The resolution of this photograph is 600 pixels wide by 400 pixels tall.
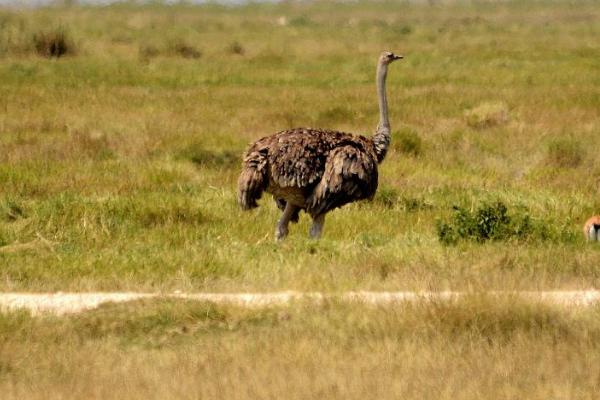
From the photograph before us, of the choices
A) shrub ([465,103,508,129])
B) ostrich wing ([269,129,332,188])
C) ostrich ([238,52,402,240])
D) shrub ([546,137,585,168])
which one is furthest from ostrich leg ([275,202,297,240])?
shrub ([465,103,508,129])

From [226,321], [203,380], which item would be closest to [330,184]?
[226,321]

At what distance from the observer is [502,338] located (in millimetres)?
7578

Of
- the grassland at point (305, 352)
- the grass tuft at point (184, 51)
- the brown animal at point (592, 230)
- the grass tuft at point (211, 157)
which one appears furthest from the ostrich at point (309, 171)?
the grass tuft at point (184, 51)

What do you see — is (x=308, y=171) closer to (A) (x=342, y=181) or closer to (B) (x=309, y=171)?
(B) (x=309, y=171)

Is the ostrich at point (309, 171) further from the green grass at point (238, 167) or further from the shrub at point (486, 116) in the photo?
the shrub at point (486, 116)

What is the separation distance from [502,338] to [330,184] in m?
3.17

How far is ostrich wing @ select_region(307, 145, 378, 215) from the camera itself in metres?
10.5

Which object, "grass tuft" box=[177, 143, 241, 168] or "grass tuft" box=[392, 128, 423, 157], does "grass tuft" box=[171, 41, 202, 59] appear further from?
Answer: "grass tuft" box=[177, 143, 241, 168]

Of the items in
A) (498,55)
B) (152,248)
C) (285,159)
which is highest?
(285,159)

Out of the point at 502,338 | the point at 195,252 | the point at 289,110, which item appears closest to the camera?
the point at 502,338

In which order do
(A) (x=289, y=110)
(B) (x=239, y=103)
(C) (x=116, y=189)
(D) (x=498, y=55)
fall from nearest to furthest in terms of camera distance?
(C) (x=116, y=189) → (A) (x=289, y=110) → (B) (x=239, y=103) → (D) (x=498, y=55)

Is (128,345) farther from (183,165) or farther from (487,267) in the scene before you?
(183,165)

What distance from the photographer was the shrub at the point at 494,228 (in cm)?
1071

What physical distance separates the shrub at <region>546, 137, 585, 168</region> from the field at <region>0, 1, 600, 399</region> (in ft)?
0.08
